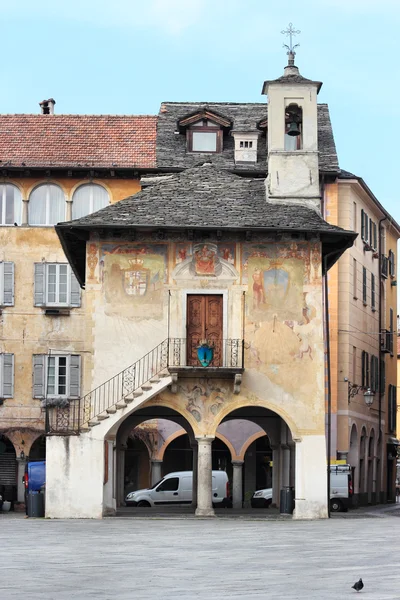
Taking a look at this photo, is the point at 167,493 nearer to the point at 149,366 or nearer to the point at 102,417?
the point at 149,366

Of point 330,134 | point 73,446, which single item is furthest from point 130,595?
point 330,134

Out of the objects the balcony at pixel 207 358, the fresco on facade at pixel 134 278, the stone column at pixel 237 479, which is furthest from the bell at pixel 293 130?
the stone column at pixel 237 479

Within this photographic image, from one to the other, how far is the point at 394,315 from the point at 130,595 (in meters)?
53.6

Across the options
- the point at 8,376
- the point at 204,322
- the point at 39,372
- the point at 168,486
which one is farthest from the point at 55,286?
the point at 204,322

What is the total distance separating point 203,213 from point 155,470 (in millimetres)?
20161

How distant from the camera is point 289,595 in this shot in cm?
1599

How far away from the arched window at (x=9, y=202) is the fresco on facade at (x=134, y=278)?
526 inches

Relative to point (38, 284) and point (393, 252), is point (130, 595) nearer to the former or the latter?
point (38, 284)

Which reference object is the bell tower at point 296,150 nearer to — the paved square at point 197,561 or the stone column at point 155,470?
the paved square at point 197,561

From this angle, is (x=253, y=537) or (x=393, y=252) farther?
(x=393, y=252)

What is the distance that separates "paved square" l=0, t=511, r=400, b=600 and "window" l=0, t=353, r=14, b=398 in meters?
18.4

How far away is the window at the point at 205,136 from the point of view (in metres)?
53.9

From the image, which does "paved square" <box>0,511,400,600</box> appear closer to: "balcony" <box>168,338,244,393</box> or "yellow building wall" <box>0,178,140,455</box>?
"balcony" <box>168,338,244,393</box>

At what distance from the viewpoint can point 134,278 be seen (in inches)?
1559
